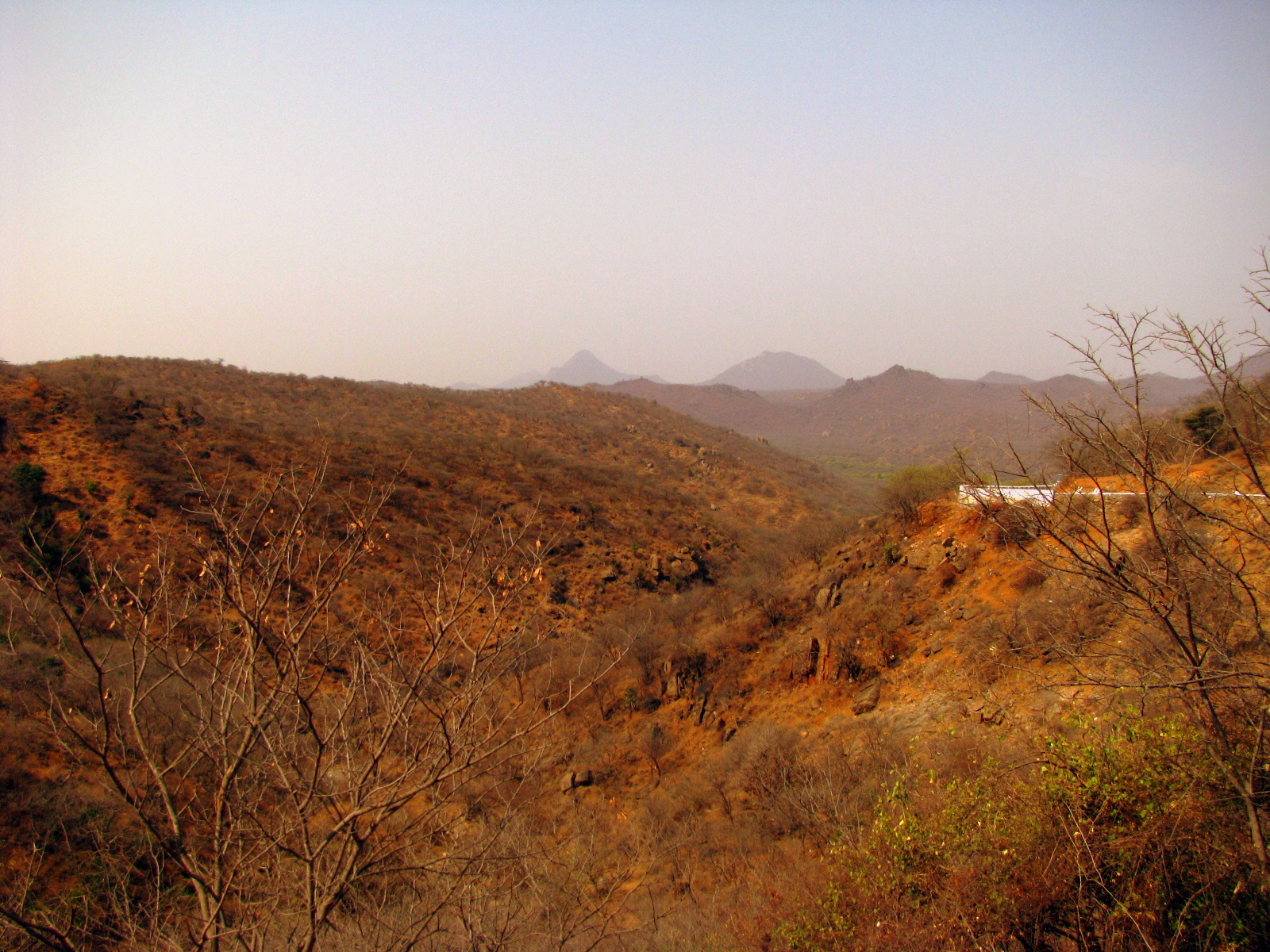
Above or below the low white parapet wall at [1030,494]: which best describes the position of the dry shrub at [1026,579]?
below

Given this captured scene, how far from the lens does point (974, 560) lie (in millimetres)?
12383

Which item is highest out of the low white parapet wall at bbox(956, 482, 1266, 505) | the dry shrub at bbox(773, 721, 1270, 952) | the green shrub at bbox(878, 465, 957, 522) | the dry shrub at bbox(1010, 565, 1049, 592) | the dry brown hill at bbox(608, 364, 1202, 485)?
Result: the dry brown hill at bbox(608, 364, 1202, 485)

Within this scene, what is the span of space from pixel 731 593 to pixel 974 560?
5.78 metres

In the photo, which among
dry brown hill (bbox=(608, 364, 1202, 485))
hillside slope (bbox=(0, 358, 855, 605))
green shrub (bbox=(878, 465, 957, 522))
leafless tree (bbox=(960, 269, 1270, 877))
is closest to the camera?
leafless tree (bbox=(960, 269, 1270, 877))

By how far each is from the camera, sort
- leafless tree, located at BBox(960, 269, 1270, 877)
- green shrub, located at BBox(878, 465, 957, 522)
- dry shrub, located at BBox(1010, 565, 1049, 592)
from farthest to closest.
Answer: green shrub, located at BBox(878, 465, 957, 522) < dry shrub, located at BBox(1010, 565, 1049, 592) < leafless tree, located at BBox(960, 269, 1270, 877)

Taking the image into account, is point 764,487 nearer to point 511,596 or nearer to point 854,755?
point 854,755

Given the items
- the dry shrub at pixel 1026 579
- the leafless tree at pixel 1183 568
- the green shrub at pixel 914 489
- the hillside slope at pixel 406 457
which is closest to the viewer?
the leafless tree at pixel 1183 568

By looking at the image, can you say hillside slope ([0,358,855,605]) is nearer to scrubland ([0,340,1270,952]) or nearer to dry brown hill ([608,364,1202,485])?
scrubland ([0,340,1270,952])

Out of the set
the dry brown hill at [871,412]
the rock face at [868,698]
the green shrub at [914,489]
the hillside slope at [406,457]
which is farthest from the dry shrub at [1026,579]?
the dry brown hill at [871,412]

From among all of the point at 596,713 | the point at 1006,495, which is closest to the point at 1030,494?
the point at 1006,495

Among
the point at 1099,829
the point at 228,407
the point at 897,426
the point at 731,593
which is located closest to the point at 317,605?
the point at 1099,829

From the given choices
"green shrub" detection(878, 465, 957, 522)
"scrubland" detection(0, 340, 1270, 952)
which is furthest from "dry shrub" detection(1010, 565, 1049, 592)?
"green shrub" detection(878, 465, 957, 522)

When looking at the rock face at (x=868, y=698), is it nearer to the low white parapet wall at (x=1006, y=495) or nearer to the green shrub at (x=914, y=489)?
the green shrub at (x=914, y=489)

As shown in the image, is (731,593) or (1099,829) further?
(731,593)
